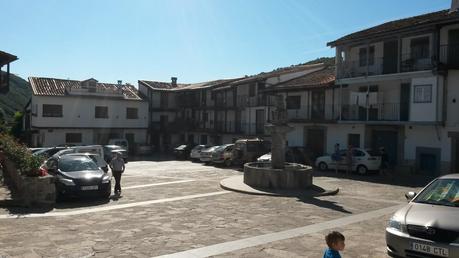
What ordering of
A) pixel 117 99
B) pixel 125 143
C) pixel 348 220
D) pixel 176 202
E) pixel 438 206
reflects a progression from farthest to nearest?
1. pixel 117 99
2. pixel 125 143
3. pixel 176 202
4. pixel 348 220
5. pixel 438 206

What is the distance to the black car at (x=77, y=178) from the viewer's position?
1334 cm

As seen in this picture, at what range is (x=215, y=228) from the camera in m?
9.88

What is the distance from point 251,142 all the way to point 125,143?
15.5m

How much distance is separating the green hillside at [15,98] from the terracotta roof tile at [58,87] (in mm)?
34376

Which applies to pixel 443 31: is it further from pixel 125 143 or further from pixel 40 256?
pixel 125 143

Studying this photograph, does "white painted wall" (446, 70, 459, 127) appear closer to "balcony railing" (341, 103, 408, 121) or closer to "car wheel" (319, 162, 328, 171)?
"balcony railing" (341, 103, 408, 121)

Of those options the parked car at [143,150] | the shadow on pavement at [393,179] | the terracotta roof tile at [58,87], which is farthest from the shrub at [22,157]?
the terracotta roof tile at [58,87]

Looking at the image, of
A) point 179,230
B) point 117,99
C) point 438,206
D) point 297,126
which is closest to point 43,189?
point 179,230

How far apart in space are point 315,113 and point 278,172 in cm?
1653

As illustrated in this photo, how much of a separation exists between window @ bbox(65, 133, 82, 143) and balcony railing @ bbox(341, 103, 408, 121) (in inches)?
1068

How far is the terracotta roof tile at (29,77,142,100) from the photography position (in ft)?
141

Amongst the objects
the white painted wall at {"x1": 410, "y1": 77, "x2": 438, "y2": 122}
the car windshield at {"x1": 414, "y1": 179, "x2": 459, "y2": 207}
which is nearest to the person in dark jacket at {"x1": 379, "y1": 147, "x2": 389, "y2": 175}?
the white painted wall at {"x1": 410, "y1": 77, "x2": 438, "y2": 122}

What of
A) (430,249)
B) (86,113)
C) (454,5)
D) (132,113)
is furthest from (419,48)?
(86,113)

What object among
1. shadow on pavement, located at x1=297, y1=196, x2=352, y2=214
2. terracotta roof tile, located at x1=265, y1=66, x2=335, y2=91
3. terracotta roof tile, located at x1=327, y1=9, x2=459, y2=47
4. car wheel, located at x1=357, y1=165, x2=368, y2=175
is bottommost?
shadow on pavement, located at x1=297, y1=196, x2=352, y2=214
